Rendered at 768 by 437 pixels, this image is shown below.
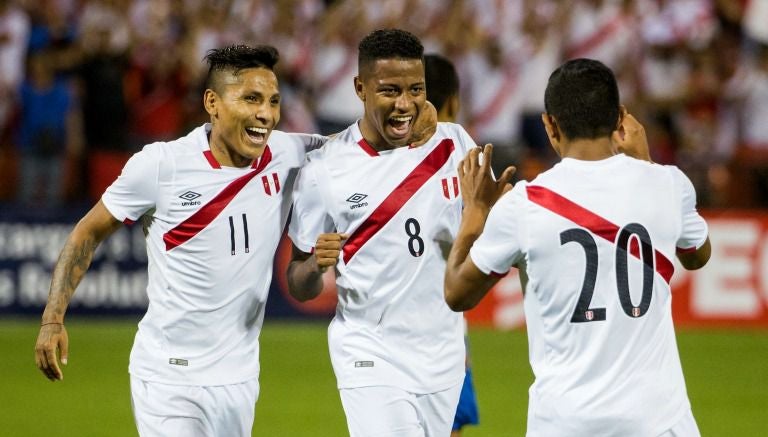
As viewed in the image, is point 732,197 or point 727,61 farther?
point 727,61

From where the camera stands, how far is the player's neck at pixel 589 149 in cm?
468

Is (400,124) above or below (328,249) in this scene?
above

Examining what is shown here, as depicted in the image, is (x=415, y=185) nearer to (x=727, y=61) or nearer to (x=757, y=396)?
(x=757, y=396)

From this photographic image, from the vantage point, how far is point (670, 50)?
15.8 m

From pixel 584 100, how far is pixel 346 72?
10.4 metres

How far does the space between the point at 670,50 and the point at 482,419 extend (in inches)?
285

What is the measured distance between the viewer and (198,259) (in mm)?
5816

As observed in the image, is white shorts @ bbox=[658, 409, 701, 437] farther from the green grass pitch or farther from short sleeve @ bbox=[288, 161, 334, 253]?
the green grass pitch

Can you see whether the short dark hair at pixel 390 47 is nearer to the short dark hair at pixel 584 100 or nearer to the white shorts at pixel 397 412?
the short dark hair at pixel 584 100

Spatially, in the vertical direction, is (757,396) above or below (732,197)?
below

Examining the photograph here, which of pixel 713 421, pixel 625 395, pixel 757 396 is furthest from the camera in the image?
pixel 757 396

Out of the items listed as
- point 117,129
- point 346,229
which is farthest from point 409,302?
point 117,129

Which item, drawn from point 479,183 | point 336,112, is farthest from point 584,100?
point 336,112

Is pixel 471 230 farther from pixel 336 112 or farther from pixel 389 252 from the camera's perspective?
pixel 336 112
